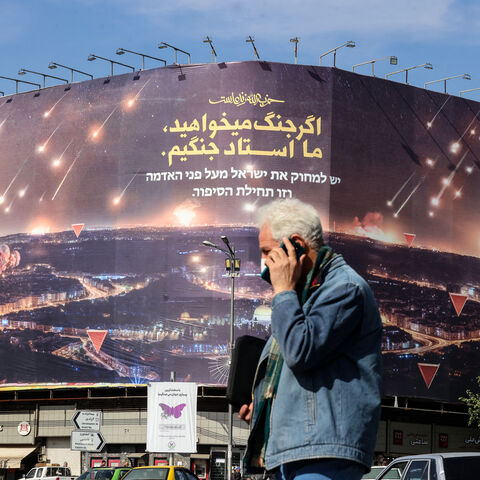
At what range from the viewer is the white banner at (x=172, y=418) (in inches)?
1045

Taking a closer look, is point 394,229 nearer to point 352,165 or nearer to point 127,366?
point 352,165

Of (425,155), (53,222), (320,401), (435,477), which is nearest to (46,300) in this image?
(53,222)

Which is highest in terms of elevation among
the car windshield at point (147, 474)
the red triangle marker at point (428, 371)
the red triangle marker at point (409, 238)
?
the red triangle marker at point (409, 238)

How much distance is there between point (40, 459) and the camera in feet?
149

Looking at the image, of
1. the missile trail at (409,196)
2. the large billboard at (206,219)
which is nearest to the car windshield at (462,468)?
the large billboard at (206,219)

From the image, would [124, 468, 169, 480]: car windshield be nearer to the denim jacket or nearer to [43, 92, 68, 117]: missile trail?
the denim jacket

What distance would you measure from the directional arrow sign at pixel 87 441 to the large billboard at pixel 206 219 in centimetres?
2318

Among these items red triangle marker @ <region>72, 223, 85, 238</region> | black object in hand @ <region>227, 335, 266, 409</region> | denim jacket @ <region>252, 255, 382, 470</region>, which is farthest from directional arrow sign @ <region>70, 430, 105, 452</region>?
red triangle marker @ <region>72, 223, 85, 238</region>

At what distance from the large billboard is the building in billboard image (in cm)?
7

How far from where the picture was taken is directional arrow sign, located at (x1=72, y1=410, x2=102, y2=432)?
1956 centimetres

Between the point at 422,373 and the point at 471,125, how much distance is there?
1219 cm

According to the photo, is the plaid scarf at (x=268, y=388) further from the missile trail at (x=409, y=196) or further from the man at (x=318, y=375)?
the missile trail at (x=409, y=196)

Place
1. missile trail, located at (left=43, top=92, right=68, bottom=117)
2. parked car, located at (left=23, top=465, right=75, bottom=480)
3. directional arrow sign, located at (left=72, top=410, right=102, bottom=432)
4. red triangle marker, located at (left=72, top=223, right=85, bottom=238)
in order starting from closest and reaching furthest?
directional arrow sign, located at (left=72, top=410, right=102, bottom=432)
parked car, located at (left=23, top=465, right=75, bottom=480)
red triangle marker, located at (left=72, top=223, right=85, bottom=238)
missile trail, located at (left=43, top=92, right=68, bottom=117)

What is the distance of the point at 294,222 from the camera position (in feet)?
12.0
